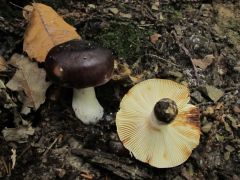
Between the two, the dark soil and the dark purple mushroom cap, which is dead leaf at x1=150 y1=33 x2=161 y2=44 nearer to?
the dark soil

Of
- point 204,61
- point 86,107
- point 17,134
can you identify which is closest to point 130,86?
point 86,107

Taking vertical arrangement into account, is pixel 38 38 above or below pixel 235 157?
above

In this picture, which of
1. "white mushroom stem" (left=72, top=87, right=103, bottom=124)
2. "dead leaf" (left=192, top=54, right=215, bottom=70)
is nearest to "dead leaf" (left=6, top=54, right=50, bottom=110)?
"white mushroom stem" (left=72, top=87, right=103, bottom=124)

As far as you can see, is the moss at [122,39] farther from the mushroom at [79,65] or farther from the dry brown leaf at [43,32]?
the mushroom at [79,65]

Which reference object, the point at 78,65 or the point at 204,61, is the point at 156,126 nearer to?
the point at 78,65

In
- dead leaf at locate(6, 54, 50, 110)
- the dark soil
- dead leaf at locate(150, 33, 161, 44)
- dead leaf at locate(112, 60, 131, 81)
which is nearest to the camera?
the dark soil

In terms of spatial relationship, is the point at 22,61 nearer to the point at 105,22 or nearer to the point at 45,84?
the point at 45,84

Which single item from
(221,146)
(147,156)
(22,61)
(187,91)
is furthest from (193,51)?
(22,61)
